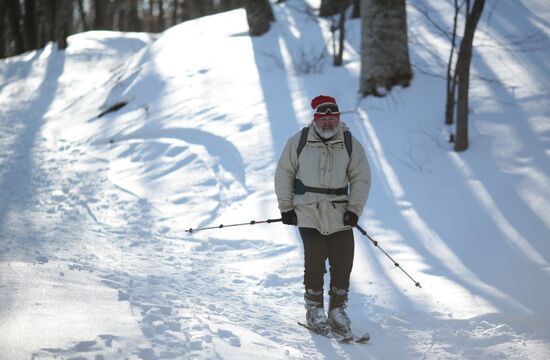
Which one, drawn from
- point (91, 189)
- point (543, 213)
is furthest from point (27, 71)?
point (543, 213)

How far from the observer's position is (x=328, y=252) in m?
4.39

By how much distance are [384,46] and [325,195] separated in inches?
205

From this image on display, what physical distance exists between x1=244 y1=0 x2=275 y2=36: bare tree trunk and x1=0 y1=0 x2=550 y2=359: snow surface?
0.40 meters

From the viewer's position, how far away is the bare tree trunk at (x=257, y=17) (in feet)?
43.0

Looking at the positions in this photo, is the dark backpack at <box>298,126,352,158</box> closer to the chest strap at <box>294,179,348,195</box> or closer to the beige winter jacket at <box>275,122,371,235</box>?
the beige winter jacket at <box>275,122,371,235</box>

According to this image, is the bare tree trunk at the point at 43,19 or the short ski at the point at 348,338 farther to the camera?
the bare tree trunk at the point at 43,19

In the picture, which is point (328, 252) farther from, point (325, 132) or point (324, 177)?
point (325, 132)

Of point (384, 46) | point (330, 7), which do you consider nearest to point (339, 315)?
point (384, 46)

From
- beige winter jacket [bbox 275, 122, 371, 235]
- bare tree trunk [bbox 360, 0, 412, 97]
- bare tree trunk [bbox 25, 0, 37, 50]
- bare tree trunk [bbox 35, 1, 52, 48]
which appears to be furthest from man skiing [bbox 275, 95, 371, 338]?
bare tree trunk [bbox 35, 1, 52, 48]

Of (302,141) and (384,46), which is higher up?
(302,141)

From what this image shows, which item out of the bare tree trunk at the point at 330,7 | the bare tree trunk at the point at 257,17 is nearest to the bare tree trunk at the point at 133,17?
the bare tree trunk at the point at 257,17

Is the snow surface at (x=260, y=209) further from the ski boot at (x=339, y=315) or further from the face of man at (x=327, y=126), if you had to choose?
the face of man at (x=327, y=126)

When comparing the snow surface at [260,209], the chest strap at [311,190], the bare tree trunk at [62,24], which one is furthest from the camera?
the bare tree trunk at [62,24]

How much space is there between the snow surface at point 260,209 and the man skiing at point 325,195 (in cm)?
37
